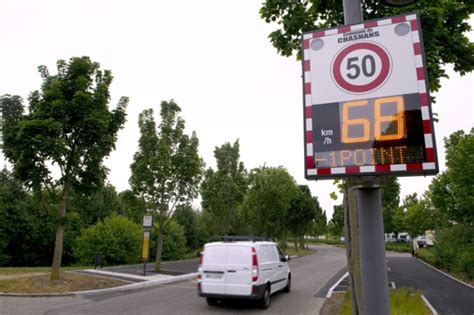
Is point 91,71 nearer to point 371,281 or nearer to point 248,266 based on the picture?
point 248,266

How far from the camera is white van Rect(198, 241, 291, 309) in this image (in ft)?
32.9

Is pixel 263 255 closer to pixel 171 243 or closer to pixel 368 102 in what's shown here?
pixel 368 102

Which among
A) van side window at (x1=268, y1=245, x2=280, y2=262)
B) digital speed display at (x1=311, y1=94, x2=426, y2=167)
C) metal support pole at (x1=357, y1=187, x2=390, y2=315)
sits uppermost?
digital speed display at (x1=311, y1=94, x2=426, y2=167)

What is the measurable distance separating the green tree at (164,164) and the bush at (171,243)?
35.6 ft

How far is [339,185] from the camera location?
7.36 metres

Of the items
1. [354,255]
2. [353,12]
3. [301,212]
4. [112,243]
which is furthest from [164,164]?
[301,212]

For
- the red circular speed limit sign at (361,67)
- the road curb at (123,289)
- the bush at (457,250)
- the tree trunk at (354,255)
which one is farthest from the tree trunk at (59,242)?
the bush at (457,250)

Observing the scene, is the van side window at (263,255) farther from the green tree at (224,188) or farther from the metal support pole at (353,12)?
the green tree at (224,188)

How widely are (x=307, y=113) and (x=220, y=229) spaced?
105ft

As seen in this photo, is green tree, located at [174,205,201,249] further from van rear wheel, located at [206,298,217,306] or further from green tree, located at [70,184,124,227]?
van rear wheel, located at [206,298,217,306]

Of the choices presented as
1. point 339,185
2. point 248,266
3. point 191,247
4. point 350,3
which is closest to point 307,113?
point 350,3

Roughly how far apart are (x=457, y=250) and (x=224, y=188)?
1902 cm

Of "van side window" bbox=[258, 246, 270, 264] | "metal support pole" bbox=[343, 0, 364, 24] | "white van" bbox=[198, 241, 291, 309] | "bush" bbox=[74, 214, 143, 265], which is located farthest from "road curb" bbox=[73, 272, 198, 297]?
"metal support pole" bbox=[343, 0, 364, 24]

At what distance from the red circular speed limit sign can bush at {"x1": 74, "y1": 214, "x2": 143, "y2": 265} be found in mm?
22593
